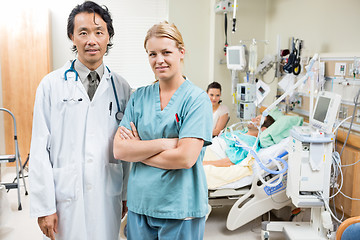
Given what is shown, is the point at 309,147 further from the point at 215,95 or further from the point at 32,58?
the point at 32,58

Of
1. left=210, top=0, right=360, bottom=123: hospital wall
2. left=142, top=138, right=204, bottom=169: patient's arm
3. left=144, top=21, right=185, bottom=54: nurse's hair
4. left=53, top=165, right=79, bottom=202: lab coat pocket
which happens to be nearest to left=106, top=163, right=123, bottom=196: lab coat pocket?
left=53, top=165, right=79, bottom=202: lab coat pocket

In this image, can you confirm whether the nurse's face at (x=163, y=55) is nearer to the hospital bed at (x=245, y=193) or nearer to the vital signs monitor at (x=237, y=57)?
the hospital bed at (x=245, y=193)

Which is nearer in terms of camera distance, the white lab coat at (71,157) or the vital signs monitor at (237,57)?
the white lab coat at (71,157)

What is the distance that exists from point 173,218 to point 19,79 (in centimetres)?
378

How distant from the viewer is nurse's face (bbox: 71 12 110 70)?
1406mm

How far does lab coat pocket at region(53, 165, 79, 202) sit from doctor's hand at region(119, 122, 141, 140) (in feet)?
0.81

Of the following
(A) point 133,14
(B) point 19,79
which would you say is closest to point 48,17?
(B) point 19,79

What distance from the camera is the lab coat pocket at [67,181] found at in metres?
1.43

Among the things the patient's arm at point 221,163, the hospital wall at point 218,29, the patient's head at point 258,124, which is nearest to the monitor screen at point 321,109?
the patient's arm at point 221,163

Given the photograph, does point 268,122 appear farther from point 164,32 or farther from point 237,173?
point 164,32

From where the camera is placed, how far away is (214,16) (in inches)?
194

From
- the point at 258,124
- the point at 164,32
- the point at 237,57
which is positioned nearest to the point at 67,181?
the point at 164,32

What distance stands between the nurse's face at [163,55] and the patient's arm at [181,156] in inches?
10.3

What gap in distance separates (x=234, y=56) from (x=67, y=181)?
3.19m
